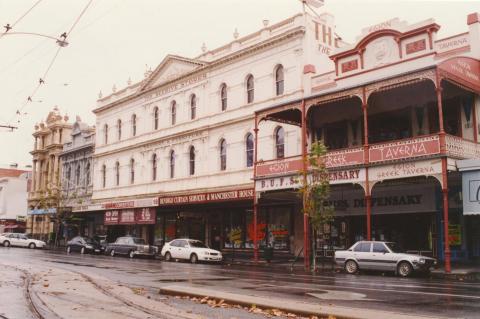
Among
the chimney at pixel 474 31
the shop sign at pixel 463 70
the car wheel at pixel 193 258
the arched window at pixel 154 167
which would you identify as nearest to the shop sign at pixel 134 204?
the arched window at pixel 154 167

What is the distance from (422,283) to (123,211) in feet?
90.6

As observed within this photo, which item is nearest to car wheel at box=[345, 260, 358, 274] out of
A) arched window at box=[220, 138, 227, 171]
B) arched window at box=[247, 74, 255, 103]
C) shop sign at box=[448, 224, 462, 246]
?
shop sign at box=[448, 224, 462, 246]

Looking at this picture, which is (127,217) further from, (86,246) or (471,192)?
(471,192)

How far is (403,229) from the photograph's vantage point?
82.7ft

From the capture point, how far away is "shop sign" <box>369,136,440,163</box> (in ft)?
68.5

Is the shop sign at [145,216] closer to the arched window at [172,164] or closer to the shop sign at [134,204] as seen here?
the shop sign at [134,204]

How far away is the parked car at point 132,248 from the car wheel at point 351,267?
15.8 meters

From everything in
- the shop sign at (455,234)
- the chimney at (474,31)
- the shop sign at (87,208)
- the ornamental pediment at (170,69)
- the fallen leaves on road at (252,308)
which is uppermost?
the ornamental pediment at (170,69)

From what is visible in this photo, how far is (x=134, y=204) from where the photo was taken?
38188mm

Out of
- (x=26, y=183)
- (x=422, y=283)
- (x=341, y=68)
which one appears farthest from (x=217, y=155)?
(x=26, y=183)

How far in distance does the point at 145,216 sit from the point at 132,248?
4225 mm

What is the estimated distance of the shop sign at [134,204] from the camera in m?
36.3

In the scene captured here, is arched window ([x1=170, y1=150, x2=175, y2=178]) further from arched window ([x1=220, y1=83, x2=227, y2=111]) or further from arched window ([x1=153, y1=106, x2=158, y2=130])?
arched window ([x1=220, y1=83, x2=227, y2=111])

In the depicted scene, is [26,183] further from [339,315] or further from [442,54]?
[339,315]
